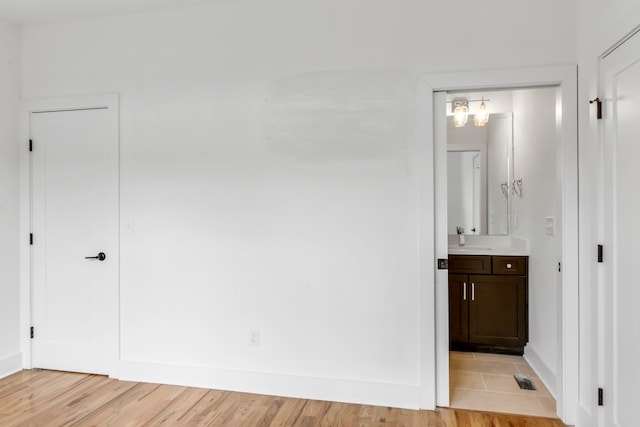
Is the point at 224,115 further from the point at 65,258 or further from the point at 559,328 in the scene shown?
the point at 559,328

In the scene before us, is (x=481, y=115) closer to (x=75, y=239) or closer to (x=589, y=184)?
(x=589, y=184)

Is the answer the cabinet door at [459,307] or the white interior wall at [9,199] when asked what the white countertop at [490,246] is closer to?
the cabinet door at [459,307]

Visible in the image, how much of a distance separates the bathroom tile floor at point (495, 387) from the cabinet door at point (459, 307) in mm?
189

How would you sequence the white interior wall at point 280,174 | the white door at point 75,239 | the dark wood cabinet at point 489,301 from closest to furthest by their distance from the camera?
the white interior wall at point 280,174 < the white door at point 75,239 < the dark wood cabinet at point 489,301

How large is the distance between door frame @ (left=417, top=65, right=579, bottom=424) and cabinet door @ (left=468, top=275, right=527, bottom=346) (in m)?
1.02

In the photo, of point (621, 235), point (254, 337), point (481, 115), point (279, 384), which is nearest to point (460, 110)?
point (481, 115)

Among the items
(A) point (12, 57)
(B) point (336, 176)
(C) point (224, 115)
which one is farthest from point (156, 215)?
(A) point (12, 57)

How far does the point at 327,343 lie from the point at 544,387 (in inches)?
62.5

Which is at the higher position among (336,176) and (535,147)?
(535,147)

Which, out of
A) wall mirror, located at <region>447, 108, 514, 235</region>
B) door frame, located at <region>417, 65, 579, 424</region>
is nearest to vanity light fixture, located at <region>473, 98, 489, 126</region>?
wall mirror, located at <region>447, 108, 514, 235</region>

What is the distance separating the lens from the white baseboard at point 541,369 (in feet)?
8.77

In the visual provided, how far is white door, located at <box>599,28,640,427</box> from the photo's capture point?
1.75m

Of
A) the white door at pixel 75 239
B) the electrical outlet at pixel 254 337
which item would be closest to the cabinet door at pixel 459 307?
the electrical outlet at pixel 254 337

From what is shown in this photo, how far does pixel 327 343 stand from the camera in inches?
102
